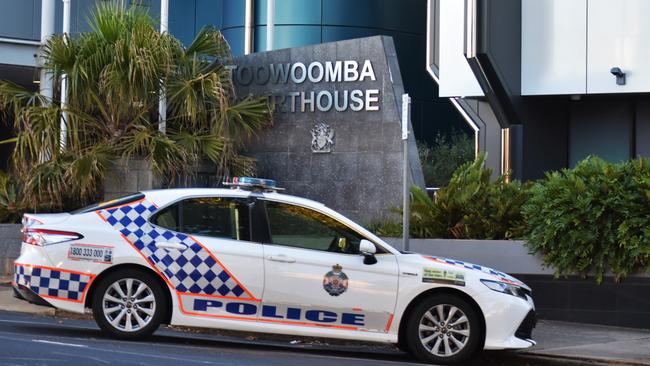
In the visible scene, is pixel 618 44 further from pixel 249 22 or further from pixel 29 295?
pixel 249 22

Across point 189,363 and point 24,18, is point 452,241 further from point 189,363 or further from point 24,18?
point 24,18

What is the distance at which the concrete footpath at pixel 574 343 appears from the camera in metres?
11.2

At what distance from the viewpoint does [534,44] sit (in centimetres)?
1933

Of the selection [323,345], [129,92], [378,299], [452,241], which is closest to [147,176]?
[129,92]

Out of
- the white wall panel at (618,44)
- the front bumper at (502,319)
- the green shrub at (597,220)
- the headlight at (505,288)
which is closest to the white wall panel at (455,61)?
the white wall panel at (618,44)

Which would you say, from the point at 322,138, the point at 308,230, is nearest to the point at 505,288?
the point at 308,230

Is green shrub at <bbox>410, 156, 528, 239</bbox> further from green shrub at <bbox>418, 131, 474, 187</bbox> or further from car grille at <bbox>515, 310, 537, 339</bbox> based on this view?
green shrub at <bbox>418, 131, 474, 187</bbox>

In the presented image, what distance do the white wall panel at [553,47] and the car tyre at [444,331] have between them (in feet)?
30.3

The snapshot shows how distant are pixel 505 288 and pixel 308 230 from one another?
2.00 meters

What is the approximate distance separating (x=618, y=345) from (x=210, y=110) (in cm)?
844

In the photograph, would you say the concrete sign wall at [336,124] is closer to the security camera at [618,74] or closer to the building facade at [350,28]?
the security camera at [618,74]

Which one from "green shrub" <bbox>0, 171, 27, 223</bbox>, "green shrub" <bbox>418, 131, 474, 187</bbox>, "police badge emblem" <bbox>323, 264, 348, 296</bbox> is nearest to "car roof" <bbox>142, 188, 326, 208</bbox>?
"police badge emblem" <bbox>323, 264, 348, 296</bbox>

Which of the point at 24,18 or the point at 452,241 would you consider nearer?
the point at 452,241

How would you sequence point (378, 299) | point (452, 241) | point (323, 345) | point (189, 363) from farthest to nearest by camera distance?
point (452, 241)
point (323, 345)
point (378, 299)
point (189, 363)
